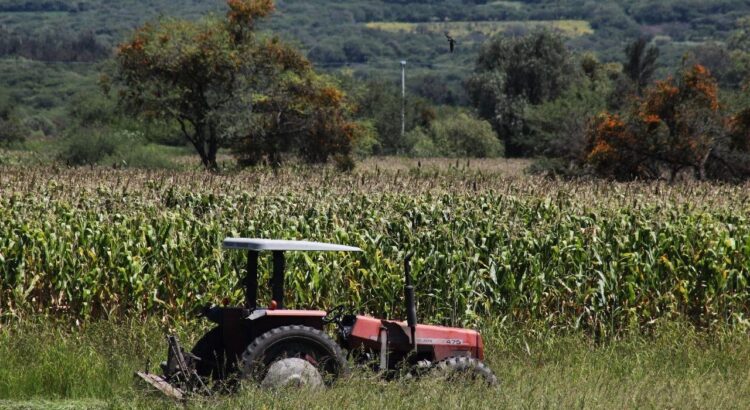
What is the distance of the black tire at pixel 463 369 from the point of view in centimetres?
938

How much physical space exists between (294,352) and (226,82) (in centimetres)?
3196

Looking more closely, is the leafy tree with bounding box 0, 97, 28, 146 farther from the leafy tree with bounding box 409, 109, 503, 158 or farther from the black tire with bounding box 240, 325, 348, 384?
the black tire with bounding box 240, 325, 348, 384

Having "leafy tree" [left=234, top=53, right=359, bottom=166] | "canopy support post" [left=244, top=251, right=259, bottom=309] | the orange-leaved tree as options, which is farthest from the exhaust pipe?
"leafy tree" [left=234, top=53, right=359, bottom=166]

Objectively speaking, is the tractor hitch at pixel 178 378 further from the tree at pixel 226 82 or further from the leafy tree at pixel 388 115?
the leafy tree at pixel 388 115

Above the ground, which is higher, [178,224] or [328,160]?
[178,224]

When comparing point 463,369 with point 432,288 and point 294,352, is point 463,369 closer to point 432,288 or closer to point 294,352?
point 294,352

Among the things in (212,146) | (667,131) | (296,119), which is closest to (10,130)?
(212,146)

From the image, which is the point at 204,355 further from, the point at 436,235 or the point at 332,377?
the point at 436,235

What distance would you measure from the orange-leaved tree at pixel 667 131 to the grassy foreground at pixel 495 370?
73.5 ft

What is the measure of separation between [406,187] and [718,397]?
15.2 meters

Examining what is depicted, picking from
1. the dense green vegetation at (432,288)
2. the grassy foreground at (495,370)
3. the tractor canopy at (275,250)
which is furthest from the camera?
the dense green vegetation at (432,288)

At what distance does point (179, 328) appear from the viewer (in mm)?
13148

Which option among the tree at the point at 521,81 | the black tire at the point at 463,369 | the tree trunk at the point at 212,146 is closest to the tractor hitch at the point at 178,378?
the black tire at the point at 463,369

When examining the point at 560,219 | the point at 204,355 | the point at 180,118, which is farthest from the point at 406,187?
the point at 180,118
